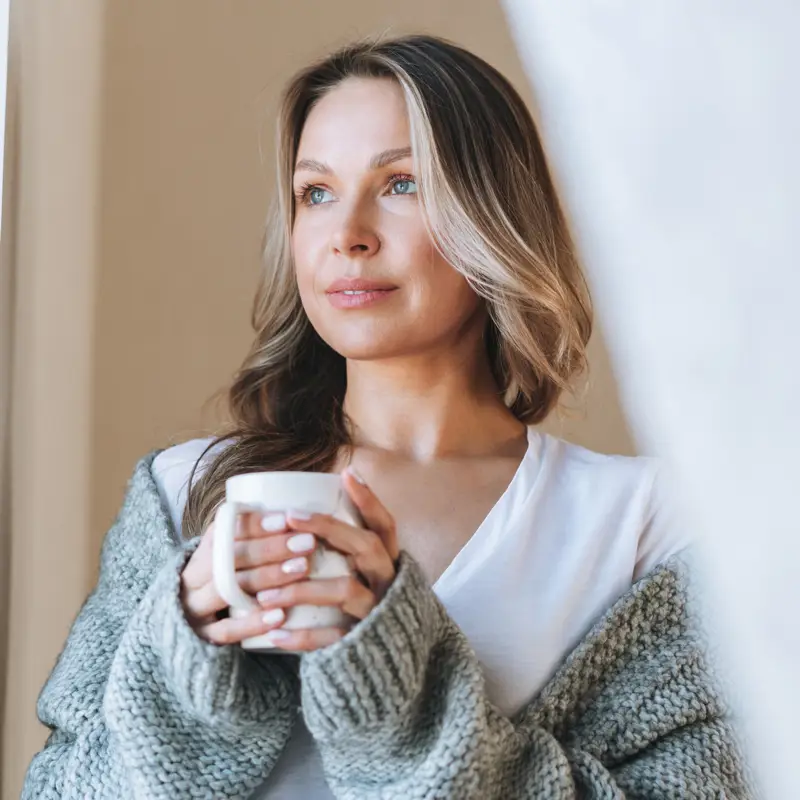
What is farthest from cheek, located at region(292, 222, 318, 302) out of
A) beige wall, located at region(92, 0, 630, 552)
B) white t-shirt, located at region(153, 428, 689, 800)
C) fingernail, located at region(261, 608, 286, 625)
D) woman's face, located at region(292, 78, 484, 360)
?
fingernail, located at region(261, 608, 286, 625)

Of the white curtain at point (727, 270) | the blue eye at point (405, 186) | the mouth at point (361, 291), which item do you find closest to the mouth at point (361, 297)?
the mouth at point (361, 291)

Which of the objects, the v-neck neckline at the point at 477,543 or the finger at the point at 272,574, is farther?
the v-neck neckline at the point at 477,543

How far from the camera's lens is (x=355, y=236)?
1016mm

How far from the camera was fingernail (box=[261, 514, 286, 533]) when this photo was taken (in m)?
0.67

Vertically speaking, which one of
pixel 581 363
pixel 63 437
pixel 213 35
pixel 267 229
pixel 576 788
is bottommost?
pixel 576 788

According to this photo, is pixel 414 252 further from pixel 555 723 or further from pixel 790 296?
pixel 790 296

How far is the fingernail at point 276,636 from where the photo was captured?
68 centimetres

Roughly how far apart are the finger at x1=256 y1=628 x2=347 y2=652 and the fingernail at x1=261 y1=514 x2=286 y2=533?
7 centimetres

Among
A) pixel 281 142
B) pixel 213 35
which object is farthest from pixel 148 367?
pixel 213 35

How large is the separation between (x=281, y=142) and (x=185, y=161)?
13.5 inches

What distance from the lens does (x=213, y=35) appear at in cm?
154

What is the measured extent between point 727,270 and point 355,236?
829 mm

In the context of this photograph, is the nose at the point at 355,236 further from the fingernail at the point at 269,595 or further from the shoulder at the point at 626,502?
the fingernail at the point at 269,595

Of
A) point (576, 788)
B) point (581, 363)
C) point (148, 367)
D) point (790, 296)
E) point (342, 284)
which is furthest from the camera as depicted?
point (148, 367)
